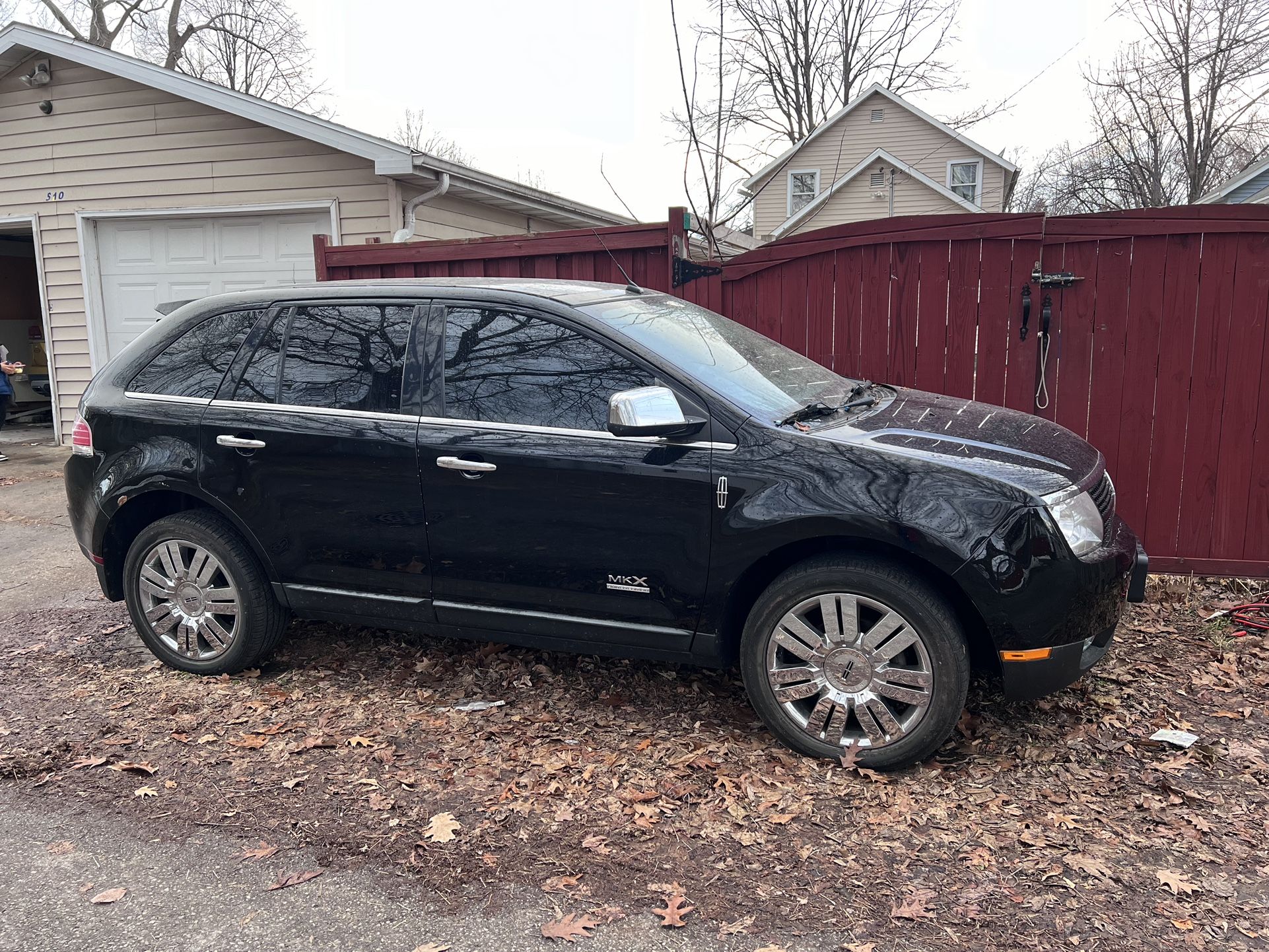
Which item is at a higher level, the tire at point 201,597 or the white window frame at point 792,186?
the white window frame at point 792,186

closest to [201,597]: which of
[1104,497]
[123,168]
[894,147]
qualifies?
[1104,497]

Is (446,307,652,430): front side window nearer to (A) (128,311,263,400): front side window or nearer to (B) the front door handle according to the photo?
(B) the front door handle

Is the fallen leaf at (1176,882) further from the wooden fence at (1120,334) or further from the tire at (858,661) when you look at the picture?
the wooden fence at (1120,334)

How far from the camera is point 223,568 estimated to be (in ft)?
14.1

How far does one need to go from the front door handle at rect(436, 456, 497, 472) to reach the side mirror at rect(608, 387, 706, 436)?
1.93 ft

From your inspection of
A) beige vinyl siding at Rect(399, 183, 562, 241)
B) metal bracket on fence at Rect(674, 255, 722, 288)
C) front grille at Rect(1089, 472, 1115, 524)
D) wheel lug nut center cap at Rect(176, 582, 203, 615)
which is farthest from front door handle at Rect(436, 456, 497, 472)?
beige vinyl siding at Rect(399, 183, 562, 241)

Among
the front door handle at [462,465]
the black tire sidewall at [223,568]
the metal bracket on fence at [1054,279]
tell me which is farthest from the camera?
the metal bracket on fence at [1054,279]

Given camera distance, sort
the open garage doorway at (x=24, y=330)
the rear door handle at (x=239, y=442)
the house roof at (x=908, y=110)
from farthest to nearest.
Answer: the house roof at (x=908, y=110), the open garage doorway at (x=24, y=330), the rear door handle at (x=239, y=442)

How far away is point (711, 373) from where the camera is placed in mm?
3742

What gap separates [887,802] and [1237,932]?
1052mm

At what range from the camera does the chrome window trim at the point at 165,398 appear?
14.1 ft

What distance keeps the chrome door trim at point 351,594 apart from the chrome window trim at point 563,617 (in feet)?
0.34

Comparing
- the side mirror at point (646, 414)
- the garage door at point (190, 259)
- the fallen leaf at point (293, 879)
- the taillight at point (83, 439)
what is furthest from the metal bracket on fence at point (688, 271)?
the garage door at point (190, 259)

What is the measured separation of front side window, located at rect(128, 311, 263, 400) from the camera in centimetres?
435
